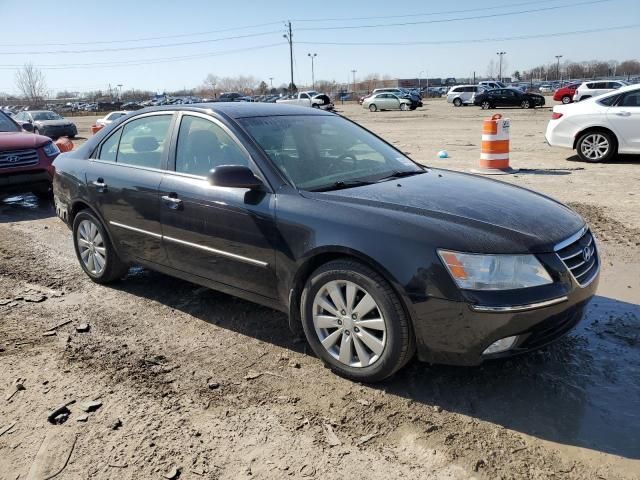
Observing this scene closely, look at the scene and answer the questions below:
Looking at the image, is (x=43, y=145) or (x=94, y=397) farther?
(x=43, y=145)

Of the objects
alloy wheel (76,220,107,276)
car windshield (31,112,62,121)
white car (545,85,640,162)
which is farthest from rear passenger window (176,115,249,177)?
car windshield (31,112,62,121)

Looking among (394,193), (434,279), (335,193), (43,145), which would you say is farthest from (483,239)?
(43,145)

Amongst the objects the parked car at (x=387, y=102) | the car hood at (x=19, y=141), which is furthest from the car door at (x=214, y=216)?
the parked car at (x=387, y=102)

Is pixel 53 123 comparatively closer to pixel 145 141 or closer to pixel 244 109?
pixel 145 141

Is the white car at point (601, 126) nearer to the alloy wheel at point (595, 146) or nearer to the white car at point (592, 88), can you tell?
the alloy wheel at point (595, 146)

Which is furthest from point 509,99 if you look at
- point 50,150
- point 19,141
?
point 19,141

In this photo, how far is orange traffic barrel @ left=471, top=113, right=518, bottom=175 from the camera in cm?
1064

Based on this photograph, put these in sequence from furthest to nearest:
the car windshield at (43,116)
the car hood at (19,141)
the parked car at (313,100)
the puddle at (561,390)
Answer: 1. the parked car at (313,100)
2. the car windshield at (43,116)
3. the car hood at (19,141)
4. the puddle at (561,390)

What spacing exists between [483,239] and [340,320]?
3.17 ft

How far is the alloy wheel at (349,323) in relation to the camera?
320cm

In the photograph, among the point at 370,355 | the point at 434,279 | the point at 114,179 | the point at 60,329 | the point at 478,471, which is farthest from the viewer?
the point at 114,179

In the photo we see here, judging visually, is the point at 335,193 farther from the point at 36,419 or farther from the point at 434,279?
the point at 36,419

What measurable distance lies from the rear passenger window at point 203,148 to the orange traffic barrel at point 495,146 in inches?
299

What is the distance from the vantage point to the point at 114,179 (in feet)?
15.7
